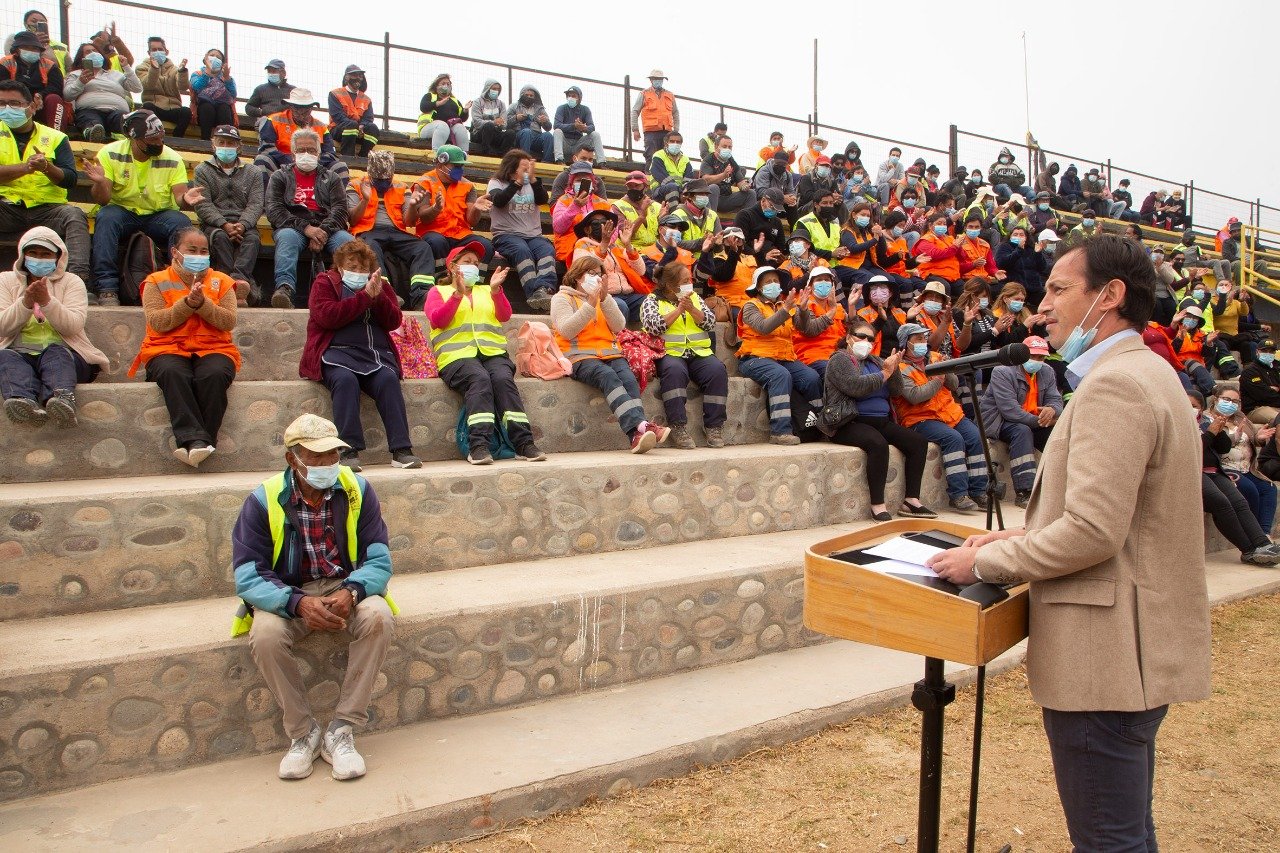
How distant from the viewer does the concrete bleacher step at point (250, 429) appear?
4980 millimetres

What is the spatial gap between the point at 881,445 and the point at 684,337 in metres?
1.81

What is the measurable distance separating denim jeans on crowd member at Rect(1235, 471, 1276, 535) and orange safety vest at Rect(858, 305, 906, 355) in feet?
11.9

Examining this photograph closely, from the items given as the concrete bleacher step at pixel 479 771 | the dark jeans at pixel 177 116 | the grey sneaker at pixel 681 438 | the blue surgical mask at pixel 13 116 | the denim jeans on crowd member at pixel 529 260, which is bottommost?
the concrete bleacher step at pixel 479 771

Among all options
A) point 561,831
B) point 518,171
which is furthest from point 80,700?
point 518,171

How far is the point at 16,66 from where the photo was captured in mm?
8930

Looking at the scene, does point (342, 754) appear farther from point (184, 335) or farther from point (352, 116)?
point (352, 116)

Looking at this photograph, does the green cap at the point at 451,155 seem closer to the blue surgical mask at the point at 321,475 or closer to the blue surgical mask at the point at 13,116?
the blue surgical mask at the point at 13,116

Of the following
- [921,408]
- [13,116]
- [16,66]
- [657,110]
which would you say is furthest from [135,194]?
[657,110]

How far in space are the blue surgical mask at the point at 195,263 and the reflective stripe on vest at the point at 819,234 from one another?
23.0ft

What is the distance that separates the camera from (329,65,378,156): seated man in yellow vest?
10.9 meters

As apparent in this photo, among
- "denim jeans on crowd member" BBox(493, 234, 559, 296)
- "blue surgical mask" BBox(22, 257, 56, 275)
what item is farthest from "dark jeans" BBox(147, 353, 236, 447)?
"denim jeans on crowd member" BBox(493, 234, 559, 296)

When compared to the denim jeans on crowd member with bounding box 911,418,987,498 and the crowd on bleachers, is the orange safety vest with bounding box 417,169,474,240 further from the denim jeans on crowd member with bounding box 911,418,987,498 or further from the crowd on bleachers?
the denim jeans on crowd member with bounding box 911,418,987,498

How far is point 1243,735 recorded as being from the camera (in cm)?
484

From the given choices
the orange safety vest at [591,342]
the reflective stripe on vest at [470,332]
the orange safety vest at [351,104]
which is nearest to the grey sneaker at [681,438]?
the orange safety vest at [591,342]
